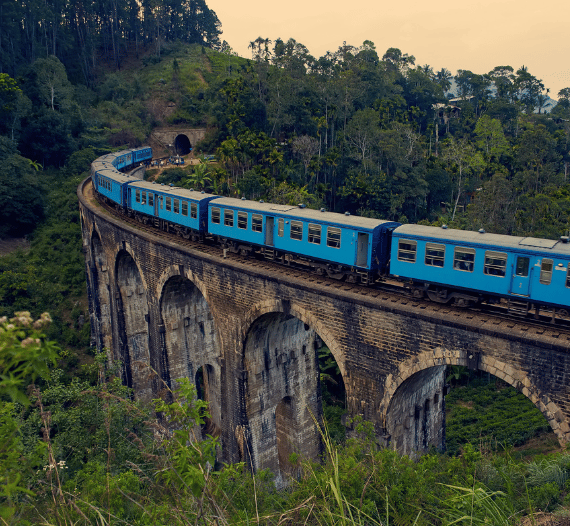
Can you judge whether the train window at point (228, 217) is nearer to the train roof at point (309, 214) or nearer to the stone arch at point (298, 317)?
the train roof at point (309, 214)

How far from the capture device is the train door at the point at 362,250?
643 inches

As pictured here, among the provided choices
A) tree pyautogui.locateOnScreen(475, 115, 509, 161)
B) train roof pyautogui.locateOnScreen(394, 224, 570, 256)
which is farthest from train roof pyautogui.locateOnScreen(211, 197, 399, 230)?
tree pyautogui.locateOnScreen(475, 115, 509, 161)

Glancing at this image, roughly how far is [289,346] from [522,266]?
430 inches

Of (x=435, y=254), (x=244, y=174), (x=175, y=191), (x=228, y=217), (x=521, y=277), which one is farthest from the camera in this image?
(x=244, y=174)

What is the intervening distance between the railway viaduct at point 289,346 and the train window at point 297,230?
153 centimetres

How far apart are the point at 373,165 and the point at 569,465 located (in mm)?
43083

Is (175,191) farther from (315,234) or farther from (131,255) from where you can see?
(315,234)

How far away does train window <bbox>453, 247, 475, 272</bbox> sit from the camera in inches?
541

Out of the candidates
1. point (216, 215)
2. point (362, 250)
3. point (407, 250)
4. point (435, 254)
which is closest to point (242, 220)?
point (216, 215)

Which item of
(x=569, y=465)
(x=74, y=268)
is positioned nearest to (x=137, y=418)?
(x=569, y=465)

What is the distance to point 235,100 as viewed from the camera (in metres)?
57.4

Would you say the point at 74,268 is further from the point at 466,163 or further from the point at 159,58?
the point at 159,58

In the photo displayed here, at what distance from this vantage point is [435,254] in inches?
569

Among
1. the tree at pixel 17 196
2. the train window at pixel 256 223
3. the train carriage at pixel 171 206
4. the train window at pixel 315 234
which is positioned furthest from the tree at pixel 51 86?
the train window at pixel 315 234
